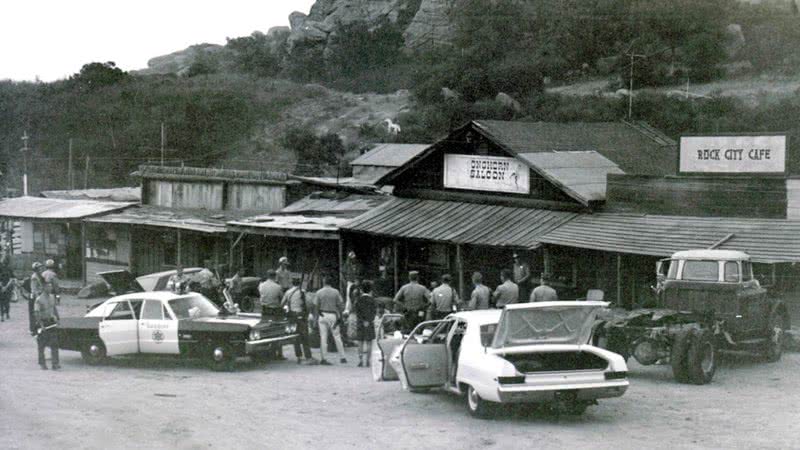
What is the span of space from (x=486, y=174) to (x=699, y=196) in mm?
6252

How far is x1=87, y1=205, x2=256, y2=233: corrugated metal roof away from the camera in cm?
3378

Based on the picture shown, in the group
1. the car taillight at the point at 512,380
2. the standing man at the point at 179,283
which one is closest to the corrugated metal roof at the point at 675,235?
the standing man at the point at 179,283

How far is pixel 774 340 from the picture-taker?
19.7m

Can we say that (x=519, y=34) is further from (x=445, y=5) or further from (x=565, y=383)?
(x=565, y=383)

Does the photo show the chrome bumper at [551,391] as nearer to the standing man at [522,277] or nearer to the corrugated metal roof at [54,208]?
the standing man at [522,277]

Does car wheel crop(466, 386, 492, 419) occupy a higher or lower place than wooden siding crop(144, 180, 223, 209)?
lower

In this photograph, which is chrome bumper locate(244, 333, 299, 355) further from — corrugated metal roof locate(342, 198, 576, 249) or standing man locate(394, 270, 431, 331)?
corrugated metal roof locate(342, 198, 576, 249)

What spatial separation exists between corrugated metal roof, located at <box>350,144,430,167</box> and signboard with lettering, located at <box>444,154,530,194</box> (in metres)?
20.0

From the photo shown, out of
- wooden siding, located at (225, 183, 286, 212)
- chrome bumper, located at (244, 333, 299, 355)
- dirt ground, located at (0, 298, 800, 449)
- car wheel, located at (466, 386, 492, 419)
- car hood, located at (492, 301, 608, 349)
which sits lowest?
dirt ground, located at (0, 298, 800, 449)

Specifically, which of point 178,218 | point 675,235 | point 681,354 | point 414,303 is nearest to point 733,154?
point 675,235

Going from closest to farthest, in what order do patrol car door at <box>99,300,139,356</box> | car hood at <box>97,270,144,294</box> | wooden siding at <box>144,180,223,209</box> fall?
patrol car door at <box>99,300,139,356</box>
car hood at <box>97,270,144,294</box>
wooden siding at <box>144,180,223,209</box>

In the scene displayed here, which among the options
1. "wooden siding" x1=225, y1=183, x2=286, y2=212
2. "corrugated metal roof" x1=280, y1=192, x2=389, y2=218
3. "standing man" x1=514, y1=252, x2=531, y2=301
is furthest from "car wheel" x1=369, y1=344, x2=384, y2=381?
"wooden siding" x1=225, y1=183, x2=286, y2=212

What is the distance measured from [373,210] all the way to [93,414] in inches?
639

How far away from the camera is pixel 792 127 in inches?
2251
